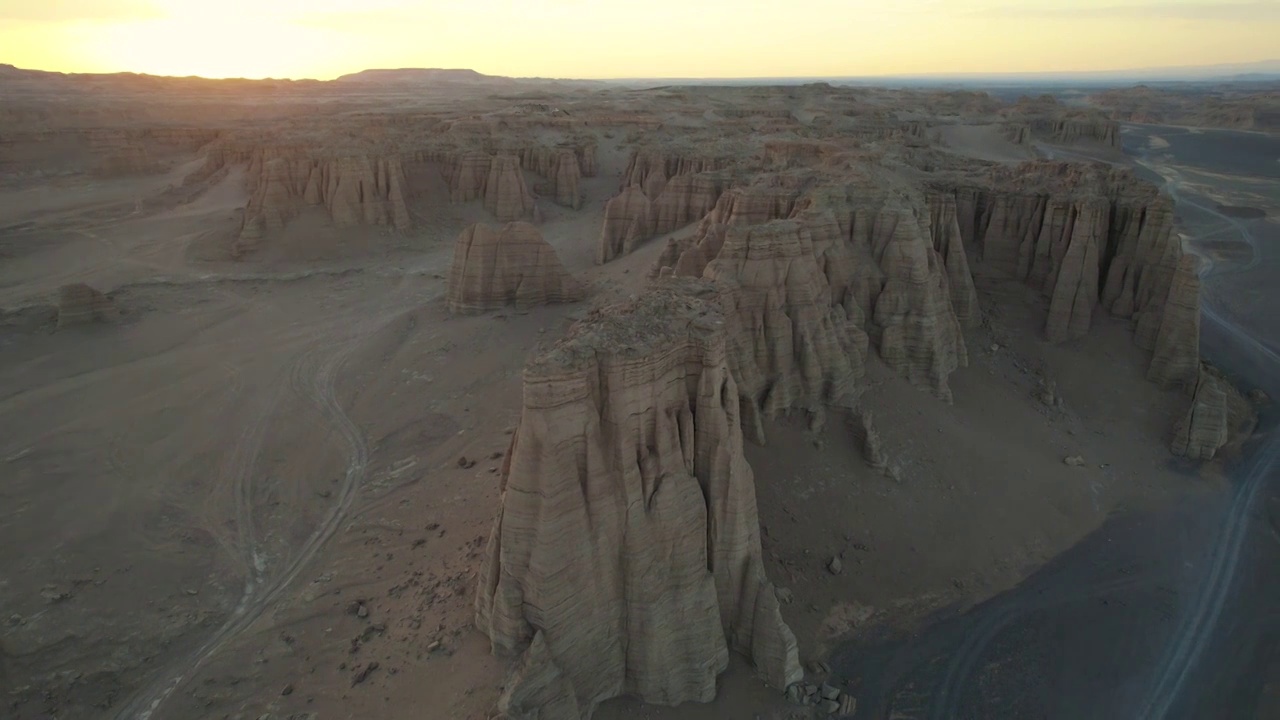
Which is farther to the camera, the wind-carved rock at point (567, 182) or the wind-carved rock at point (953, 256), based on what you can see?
the wind-carved rock at point (567, 182)

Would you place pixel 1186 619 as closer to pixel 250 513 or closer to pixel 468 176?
pixel 250 513

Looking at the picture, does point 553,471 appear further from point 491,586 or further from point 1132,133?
point 1132,133

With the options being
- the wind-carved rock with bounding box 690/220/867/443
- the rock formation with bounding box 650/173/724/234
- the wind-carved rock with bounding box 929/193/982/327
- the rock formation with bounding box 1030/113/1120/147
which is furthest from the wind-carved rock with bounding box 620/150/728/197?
the rock formation with bounding box 1030/113/1120/147

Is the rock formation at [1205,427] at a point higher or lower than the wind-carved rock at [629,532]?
lower

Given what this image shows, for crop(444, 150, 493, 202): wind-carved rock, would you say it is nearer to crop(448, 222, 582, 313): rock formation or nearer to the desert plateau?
the desert plateau

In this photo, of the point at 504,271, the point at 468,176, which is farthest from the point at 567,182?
the point at 504,271

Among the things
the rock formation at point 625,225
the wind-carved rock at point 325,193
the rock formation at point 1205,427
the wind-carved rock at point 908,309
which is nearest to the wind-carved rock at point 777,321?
the wind-carved rock at point 908,309

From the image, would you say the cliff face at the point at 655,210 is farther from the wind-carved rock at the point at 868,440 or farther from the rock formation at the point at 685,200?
the wind-carved rock at the point at 868,440
